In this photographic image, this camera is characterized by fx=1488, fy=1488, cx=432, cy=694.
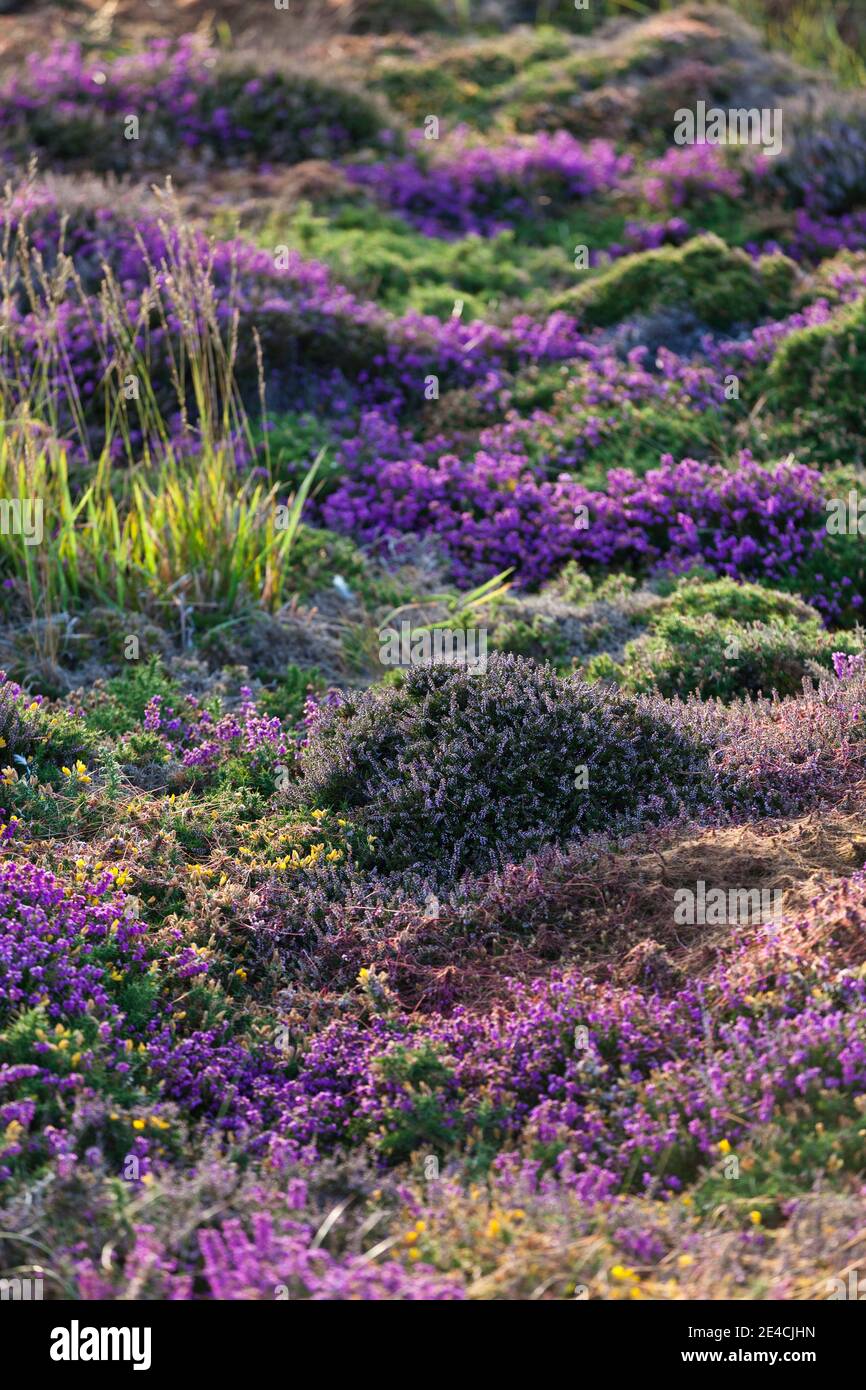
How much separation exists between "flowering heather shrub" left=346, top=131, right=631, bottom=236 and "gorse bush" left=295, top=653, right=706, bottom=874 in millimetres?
6615

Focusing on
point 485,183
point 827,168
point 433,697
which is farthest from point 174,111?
point 433,697

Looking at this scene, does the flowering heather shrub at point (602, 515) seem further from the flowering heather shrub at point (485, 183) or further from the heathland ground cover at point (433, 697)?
the flowering heather shrub at point (485, 183)

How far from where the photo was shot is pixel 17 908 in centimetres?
476

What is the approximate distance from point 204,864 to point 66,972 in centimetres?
91

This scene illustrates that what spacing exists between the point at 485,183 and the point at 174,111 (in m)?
2.67

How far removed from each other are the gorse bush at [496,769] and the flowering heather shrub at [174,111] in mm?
7490

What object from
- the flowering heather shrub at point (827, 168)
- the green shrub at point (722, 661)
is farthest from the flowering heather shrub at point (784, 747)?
the flowering heather shrub at point (827, 168)

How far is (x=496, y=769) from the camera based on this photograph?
550cm

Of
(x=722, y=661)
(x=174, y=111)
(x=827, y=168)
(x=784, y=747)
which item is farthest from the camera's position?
(x=174, y=111)

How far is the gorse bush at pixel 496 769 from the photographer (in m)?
5.41

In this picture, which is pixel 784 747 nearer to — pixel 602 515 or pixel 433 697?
pixel 433 697

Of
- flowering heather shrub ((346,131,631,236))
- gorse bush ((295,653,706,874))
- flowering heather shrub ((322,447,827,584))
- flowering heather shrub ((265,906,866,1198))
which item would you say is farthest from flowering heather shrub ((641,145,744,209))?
flowering heather shrub ((265,906,866,1198))

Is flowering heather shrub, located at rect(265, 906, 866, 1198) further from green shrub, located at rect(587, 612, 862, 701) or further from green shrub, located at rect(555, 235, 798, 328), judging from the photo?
green shrub, located at rect(555, 235, 798, 328)
